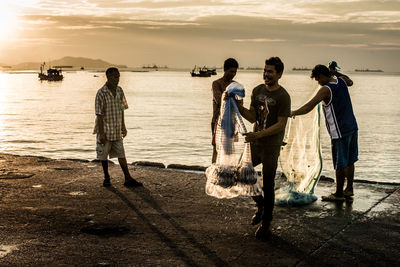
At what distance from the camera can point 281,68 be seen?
5488mm

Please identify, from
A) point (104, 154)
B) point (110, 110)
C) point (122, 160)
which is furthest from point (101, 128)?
point (122, 160)

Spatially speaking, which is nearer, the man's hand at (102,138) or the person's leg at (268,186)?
the person's leg at (268,186)

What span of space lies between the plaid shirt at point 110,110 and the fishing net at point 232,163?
9.22 ft

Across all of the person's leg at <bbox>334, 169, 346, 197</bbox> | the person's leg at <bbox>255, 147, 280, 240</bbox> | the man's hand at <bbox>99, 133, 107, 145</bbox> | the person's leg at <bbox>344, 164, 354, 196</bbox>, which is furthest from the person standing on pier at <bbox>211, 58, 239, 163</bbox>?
the person's leg at <bbox>344, 164, 354, 196</bbox>

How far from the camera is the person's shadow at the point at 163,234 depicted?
490 centimetres

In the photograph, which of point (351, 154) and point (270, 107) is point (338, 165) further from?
point (270, 107)

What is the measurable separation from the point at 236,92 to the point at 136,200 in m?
2.60

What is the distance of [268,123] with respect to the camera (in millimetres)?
5539

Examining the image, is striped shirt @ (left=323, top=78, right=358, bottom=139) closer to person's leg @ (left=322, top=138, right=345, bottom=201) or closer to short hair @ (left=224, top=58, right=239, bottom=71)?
person's leg @ (left=322, top=138, right=345, bottom=201)

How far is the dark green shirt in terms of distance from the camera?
539cm

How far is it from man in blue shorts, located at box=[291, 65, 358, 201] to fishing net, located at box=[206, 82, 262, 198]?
5.33 feet

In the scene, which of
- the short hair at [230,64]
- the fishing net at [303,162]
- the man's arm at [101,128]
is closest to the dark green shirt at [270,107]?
the short hair at [230,64]

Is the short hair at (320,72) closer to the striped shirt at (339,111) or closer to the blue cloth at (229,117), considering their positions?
the striped shirt at (339,111)

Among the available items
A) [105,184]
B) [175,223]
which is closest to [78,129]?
[105,184]
